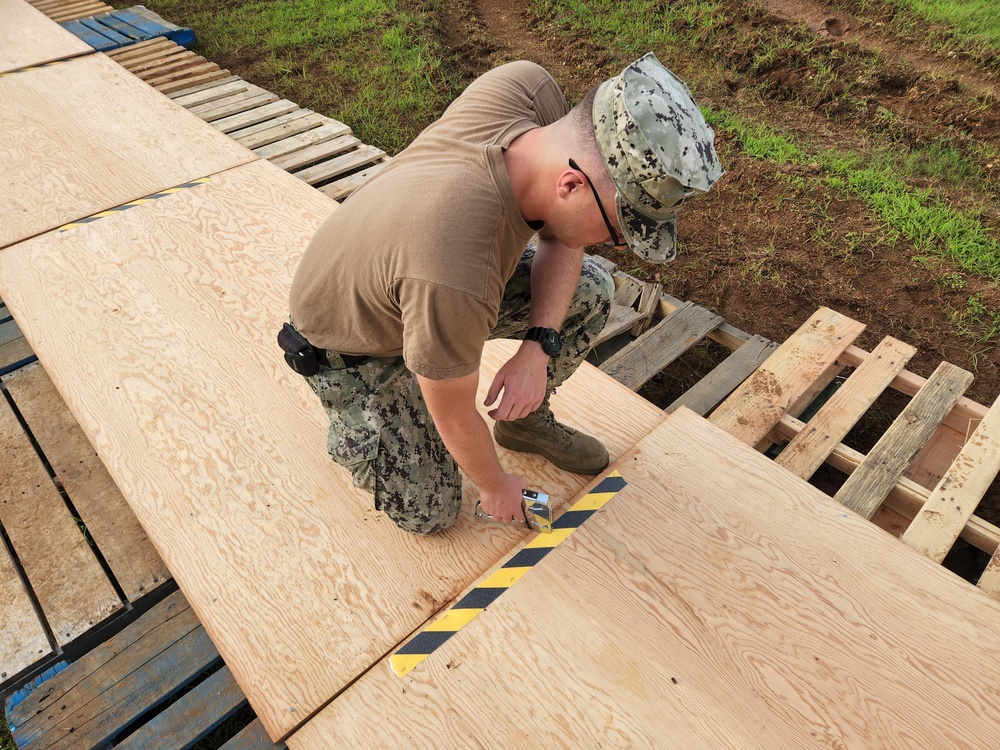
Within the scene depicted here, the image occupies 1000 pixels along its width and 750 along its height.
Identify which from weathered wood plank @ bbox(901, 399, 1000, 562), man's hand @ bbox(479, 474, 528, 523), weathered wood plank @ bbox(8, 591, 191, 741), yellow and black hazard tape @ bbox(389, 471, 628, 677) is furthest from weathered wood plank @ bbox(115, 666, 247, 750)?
weathered wood plank @ bbox(901, 399, 1000, 562)

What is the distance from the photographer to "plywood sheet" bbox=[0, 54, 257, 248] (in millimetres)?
3625

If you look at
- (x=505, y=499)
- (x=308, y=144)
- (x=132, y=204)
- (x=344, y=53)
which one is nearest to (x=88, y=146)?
(x=132, y=204)

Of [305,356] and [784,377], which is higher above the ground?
[305,356]

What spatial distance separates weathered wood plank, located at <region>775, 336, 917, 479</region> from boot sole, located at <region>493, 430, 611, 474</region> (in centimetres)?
75

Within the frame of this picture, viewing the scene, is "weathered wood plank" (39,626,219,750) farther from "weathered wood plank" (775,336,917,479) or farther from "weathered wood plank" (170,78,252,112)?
"weathered wood plank" (170,78,252,112)

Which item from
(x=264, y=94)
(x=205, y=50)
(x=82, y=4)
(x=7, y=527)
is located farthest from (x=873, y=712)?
(x=82, y=4)

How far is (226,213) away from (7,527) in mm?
1896

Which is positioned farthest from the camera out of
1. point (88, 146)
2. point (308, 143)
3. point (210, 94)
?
point (210, 94)

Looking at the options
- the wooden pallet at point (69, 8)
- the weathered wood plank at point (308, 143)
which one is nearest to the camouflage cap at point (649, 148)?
the weathered wood plank at point (308, 143)

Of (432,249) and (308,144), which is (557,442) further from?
(308,144)

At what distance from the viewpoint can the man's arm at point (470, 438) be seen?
4.77 ft

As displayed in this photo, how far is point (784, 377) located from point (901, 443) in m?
0.53

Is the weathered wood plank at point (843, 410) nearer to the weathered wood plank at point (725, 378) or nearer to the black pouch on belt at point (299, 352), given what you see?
the weathered wood plank at point (725, 378)

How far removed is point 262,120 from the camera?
4883 mm
